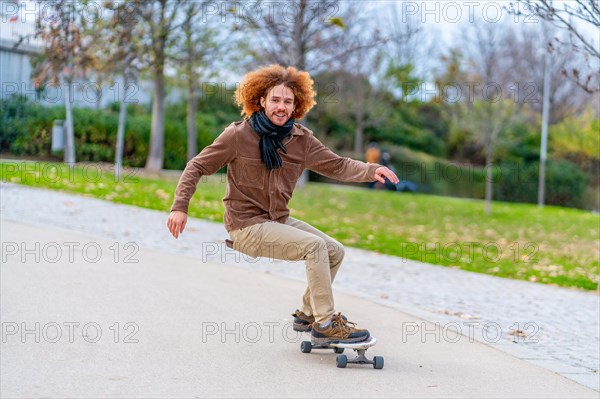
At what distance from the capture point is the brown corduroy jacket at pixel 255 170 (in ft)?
19.5

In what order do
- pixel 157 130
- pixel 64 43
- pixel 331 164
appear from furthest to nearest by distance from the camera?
pixel 157 130 → pixel 64 43 → pixel 331 164

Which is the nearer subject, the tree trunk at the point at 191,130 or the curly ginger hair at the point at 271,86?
the curly ginger hair at the point at 271,86

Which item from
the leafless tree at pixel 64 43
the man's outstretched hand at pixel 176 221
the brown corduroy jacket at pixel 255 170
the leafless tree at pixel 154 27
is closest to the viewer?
the man's outstretched hand at pixel 176 221

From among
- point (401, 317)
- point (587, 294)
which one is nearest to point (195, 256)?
point (401, 317)

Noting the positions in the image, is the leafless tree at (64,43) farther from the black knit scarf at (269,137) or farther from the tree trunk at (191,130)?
the black knit scarf at (269,137)

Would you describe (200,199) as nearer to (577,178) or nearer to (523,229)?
(523,229)

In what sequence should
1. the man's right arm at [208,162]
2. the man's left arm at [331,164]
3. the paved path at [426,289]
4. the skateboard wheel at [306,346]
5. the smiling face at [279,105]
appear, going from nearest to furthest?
the man's right arm at [208,162], the smiling face at [279,105], the man's left arm at [331,164], the skateboard wheel at [306,346], the paved path at [426,289]

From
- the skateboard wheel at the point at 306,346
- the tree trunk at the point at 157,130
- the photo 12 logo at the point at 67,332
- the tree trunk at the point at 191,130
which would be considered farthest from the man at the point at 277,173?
the tree trunk at the point at 191,130

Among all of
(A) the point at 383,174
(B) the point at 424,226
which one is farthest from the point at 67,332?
(B) the point at 424,226

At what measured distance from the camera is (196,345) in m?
6.43

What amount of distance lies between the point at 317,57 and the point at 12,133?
30.2 feet

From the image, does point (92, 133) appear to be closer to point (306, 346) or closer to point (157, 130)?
point (157, 130)

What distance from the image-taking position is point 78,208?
14.9 m

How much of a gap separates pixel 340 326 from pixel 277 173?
1.16 metres
